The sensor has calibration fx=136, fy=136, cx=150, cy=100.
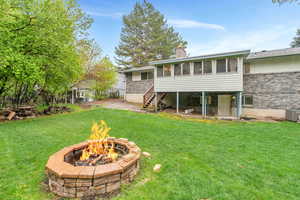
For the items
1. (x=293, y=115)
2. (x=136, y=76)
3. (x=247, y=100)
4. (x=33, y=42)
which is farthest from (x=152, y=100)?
(x=293, y=115)

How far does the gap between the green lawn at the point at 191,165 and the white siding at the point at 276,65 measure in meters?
6.36

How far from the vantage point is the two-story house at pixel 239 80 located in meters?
9.31

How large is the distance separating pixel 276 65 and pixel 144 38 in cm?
2181

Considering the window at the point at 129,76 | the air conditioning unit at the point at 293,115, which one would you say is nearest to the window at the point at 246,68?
the air conditioning unit at the point at 293,115

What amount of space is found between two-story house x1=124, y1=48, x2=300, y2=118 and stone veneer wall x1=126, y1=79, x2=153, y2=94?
12.5 feet

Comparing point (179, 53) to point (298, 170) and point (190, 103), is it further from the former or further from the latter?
point (298, 170)

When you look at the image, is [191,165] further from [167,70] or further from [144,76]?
[144,76]

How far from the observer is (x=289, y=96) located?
947 centimetres

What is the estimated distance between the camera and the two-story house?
A: 931cm

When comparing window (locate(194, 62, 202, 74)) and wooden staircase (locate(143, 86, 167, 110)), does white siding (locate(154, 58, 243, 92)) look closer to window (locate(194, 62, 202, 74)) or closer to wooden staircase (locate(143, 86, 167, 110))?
window (locate(194, 62, 202, 74))

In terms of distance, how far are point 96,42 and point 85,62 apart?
296 centimetres

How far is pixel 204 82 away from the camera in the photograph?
10.2 m

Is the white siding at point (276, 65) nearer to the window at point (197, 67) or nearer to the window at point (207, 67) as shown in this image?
the window at point (207, 67)

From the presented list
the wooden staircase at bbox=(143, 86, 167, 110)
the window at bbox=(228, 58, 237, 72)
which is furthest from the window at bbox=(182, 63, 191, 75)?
the wooden staircase at bbox=(143, 86, 167, 110)
